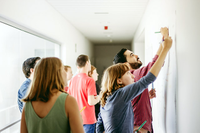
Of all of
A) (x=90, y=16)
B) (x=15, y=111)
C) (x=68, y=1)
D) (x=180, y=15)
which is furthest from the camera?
(x=90, y=16)

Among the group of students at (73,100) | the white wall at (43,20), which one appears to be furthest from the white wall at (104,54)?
the group of students at (73,100)

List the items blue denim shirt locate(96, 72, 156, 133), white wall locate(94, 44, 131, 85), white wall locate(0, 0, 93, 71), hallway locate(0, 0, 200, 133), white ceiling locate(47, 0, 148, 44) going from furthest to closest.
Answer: white wall locate(94, 44, 131, 85)
white ceiling locate(47, 0, 148, 44)
white wall locate(0, 0, 93, 71)
blue denim shirt locate(96, 72, 156, 133)
hallway locate(0, 0, 200, 133)

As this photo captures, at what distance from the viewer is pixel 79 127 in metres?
0.97

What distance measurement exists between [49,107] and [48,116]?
49mm

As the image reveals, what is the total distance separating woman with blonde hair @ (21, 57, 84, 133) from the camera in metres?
0.96

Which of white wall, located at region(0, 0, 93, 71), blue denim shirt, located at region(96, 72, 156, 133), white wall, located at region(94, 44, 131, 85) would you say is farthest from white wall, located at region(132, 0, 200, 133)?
white wall, located at region(94, 44, 131, 85)

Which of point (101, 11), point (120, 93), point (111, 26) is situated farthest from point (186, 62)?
point (111, 26)

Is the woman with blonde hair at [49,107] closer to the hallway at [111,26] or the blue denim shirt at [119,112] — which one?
the blue denim shirt at [119,112]

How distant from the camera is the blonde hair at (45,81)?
38.7 inches

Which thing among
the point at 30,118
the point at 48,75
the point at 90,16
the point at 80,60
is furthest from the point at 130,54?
the point at 90,16

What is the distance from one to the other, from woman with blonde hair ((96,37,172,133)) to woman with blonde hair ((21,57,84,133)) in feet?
1.10

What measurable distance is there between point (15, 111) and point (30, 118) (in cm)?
155

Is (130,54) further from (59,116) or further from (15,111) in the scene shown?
(15,111)

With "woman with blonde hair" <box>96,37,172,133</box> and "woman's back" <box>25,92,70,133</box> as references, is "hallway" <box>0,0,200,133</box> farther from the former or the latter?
"woman's back" <box>25,92,70,133</box>
